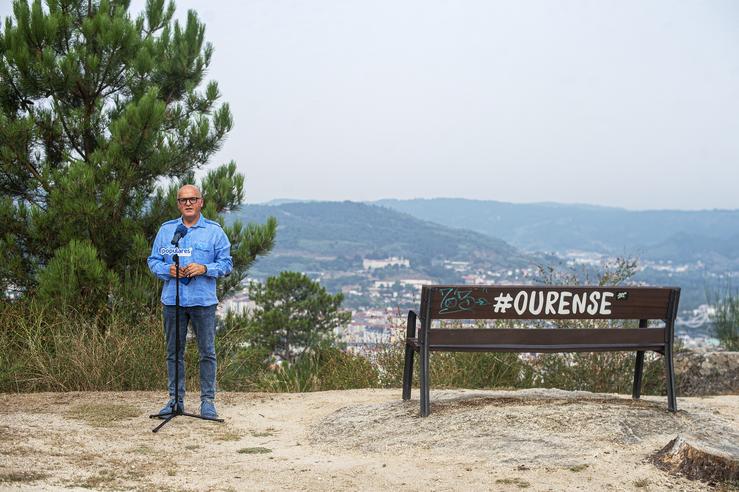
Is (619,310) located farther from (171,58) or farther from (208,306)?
(171,58)

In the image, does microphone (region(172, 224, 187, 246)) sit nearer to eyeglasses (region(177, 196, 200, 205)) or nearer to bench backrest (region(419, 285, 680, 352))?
eyeglasses (region(177, 196, 200, 205))

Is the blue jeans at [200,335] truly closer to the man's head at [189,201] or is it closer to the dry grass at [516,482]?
the man's head at [189,201]

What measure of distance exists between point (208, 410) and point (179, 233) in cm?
142

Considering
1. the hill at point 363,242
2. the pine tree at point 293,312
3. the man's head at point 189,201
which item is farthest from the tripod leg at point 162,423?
the hill at point 363,242

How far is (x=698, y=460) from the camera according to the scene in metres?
4.97

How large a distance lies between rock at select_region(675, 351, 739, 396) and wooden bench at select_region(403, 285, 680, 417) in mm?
3690

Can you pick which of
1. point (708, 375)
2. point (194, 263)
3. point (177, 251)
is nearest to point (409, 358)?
point (194, 263)

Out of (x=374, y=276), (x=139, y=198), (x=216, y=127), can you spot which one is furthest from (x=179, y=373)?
(x=374, y=276)

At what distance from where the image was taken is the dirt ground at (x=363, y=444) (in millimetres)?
4934

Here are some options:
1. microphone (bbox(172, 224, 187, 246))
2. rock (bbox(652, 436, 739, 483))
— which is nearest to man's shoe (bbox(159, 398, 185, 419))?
microphone (bbox(172, 224, 187, 246))

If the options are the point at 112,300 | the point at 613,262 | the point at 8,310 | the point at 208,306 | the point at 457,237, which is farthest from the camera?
the point at 457,237

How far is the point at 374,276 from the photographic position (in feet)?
→ 254

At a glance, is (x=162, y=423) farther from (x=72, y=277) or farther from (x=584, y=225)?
(x=584, y=225)

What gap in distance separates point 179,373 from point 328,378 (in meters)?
3.47
